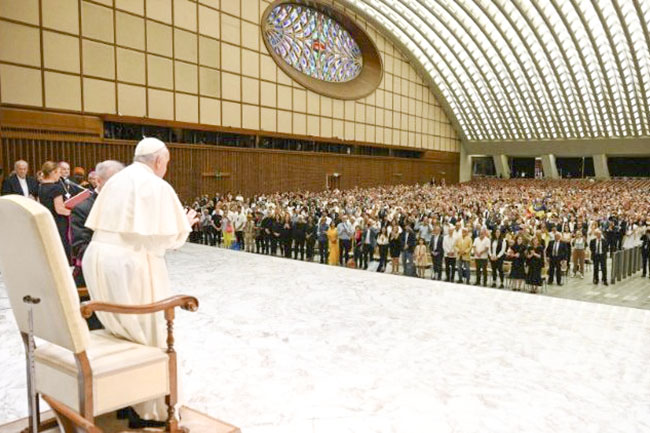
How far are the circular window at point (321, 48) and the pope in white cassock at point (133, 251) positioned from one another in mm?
28114

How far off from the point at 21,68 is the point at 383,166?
26380 millimetres

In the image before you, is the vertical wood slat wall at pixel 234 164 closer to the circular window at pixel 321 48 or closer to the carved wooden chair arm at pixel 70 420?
the circular window at pixel 321 48

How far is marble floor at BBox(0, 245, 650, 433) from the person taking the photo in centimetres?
321

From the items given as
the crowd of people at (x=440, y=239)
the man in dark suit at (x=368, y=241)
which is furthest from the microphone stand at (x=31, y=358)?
the man in dark suit at (x=368, y=241)

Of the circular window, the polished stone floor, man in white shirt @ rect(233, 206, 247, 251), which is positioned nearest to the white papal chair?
the polished stone floor

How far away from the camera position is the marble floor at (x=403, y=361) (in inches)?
126

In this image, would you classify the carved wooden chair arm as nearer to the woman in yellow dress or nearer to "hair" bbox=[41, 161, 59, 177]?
"hair" bbox=[41, 161, 59, 177]

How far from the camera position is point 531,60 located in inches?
1527

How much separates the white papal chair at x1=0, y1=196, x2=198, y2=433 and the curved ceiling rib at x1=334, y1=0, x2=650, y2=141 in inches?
1337

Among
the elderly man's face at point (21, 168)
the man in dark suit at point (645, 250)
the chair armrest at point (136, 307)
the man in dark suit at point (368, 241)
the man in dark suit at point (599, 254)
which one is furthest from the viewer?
the man in dark suit at point (645, 250)

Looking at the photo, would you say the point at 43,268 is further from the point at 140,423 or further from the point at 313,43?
the point at 313,43

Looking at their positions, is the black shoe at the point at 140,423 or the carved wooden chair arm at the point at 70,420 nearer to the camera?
the carved wooden chair arm at the point at 70,420

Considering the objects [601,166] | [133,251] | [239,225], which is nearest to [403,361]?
[133,251]

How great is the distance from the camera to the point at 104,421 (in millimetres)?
2773
